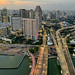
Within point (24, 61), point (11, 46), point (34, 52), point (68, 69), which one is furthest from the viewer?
point (11, 46)

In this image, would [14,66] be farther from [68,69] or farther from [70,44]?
[70,44]

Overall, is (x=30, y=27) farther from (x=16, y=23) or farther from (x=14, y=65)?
(x=14, y=65)

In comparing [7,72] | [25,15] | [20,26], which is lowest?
[7,72]

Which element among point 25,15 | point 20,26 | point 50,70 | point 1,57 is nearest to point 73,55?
point 50,70

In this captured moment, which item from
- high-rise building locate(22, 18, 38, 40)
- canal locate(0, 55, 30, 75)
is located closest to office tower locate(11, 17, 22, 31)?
high-rise building locate(22, 18, 38, 40)

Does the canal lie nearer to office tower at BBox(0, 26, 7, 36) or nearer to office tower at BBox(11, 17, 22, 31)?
office tower at BBox(0, 26, 7, 36)

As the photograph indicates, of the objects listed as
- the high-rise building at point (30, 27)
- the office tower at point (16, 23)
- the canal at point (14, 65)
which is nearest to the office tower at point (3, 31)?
the office tower at point (16, 23)

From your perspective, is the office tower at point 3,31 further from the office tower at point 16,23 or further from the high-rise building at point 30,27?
the high-rise building at point 30,27

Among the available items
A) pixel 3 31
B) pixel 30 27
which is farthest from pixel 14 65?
pixel 3 31

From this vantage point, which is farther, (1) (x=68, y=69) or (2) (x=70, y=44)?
(2) (x=70, y=44)
